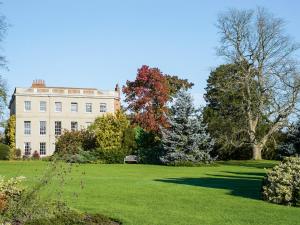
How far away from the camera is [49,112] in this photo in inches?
2640

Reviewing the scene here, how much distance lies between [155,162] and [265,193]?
25.5 meters

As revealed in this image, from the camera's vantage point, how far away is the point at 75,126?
68.1m

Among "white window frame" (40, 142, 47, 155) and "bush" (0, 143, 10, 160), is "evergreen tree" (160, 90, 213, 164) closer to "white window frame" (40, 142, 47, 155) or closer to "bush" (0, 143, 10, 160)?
"bush" (0, 143, 10, 160)

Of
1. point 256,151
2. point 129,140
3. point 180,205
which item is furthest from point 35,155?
point 180,205

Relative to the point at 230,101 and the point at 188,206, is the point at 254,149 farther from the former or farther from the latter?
the point at 188,206

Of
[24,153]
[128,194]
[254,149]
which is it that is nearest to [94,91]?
[24,153]

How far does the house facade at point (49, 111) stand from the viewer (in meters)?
Answer: 65.7

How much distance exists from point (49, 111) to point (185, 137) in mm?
33453

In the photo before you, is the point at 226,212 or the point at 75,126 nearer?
the point at 226,212

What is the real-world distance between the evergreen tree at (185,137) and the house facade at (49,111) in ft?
95.2

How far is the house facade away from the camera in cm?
6569

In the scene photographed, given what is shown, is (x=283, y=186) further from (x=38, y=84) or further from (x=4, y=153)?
(x=38, y=84)

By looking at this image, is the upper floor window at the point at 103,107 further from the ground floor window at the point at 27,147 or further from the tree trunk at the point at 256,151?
the tree trunk at the point at 256,151

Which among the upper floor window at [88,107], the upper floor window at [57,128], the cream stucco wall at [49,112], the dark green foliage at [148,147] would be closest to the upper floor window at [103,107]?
the cream stucco wall at [49,112]
